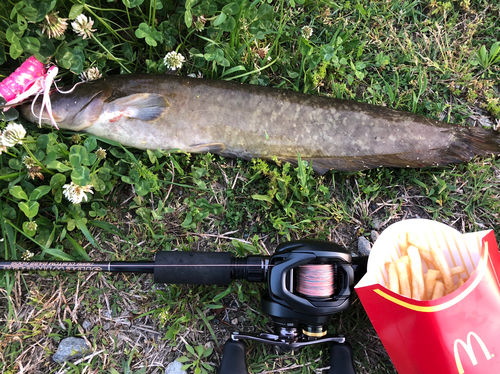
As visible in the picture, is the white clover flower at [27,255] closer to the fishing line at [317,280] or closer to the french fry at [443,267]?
the fishing line at [317,280]

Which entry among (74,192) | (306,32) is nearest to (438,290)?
Answer: (306,32)

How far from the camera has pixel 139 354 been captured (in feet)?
7.03

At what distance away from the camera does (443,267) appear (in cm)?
178

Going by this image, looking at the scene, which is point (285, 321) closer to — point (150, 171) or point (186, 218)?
point (186, 218)

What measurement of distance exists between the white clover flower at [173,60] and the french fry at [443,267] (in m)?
1.99

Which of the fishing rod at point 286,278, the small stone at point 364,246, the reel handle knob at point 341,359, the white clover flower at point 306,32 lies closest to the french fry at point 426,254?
the fishing rod at point 286,278

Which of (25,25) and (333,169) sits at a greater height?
(25,25)

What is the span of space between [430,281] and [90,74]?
7.96ft

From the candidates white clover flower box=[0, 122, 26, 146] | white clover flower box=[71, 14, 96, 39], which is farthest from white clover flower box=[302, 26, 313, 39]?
white clover flower box=[0, 122, 26, 146]

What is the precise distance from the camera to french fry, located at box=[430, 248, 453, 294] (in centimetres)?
175

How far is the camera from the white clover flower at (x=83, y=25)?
2.17 meters

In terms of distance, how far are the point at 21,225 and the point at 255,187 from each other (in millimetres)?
1512

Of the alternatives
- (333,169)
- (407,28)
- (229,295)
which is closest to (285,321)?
(229,295)

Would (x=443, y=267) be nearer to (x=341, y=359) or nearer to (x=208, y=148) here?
(x=341, y=359)
